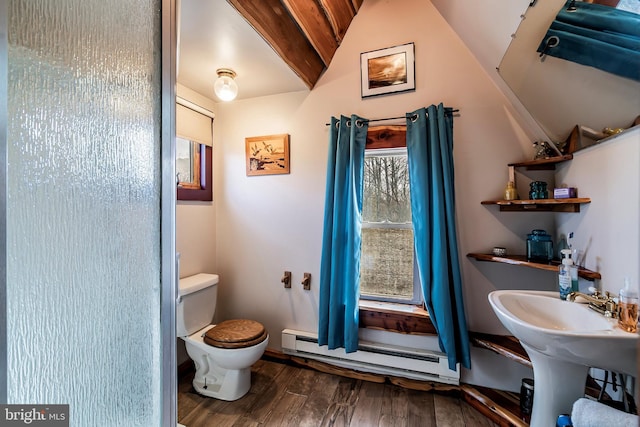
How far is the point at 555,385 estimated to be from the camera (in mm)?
1075

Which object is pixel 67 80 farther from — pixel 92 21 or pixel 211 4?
pixel 211 4

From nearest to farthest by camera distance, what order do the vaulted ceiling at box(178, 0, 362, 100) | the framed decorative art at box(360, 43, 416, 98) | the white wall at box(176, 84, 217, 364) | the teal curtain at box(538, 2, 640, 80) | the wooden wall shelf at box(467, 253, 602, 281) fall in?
the teal curtain at box(538, 2, 640, 80) < the wooden wall shelf at box(467, 253, 602, 281) < the vaulted ceiling at box(178, 0, 362, 100) < the framed decorative art at box(360, 43, 416, 98) < the white wall at box(176, 84, 217, 364)

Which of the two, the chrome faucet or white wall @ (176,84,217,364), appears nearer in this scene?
the chrome faucet

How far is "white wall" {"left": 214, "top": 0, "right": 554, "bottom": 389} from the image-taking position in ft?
5.42

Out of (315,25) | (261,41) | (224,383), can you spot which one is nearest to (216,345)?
(224,383)

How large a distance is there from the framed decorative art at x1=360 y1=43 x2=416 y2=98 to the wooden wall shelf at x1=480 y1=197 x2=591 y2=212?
38.6 inches

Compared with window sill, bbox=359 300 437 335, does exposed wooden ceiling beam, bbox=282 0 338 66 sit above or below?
above

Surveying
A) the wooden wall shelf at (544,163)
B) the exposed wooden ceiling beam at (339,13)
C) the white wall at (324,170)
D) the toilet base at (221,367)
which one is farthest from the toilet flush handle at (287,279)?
the exposed wooden ceiling beam at (339,13)

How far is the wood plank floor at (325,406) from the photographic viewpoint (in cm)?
149

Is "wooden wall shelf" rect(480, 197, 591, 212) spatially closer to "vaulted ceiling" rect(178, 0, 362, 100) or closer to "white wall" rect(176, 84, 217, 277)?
"vaulted ceiling" rect(178, 0, 362, 100)

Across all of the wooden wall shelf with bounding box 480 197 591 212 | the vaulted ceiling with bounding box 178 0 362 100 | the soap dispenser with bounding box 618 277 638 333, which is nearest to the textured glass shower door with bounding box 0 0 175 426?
the vaulted ceiling with bounding box 178 0 362 100

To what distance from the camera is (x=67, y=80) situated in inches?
23.9

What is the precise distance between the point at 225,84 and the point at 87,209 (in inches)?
54.2

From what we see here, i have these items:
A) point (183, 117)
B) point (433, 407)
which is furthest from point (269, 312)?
point (183, 117)
